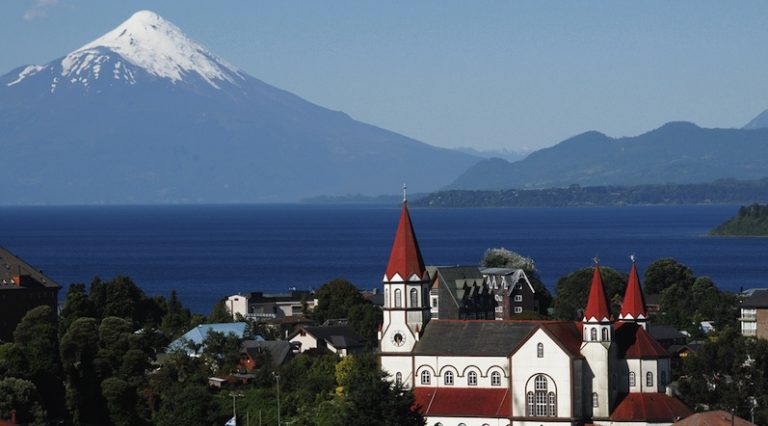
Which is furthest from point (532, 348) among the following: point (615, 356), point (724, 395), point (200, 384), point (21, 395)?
point (21, 395)

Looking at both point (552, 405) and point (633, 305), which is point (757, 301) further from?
point (552, 405)

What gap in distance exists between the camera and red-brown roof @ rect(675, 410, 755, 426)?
157 ft

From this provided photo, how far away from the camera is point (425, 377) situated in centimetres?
5778

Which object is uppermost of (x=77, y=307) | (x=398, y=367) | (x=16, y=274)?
(x=16, y=274)

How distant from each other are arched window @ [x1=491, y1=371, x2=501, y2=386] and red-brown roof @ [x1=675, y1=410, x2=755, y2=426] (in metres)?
8.45

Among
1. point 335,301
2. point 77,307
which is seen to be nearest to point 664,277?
point 335,301

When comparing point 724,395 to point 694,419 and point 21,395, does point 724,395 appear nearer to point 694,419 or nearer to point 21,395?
point 694,419

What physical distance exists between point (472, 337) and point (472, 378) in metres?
1.46

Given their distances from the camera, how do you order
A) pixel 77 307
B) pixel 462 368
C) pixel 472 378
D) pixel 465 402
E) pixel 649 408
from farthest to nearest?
pixel 77 307, pixel 462 368, pixel 472 378, pixel 465 402, pixel 649 408

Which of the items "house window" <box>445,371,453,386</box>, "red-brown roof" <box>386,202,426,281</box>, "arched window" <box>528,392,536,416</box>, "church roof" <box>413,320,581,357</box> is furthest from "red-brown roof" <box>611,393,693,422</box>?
"red-brown roof" <box>386,202,426,281</box>

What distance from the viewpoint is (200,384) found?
201 ft

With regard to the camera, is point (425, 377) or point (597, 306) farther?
point (425, 377)

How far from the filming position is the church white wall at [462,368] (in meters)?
56.4

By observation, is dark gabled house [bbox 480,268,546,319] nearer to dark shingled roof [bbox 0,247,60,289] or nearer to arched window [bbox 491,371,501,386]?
dark shingled roof [bbox 0,247,60,289]
